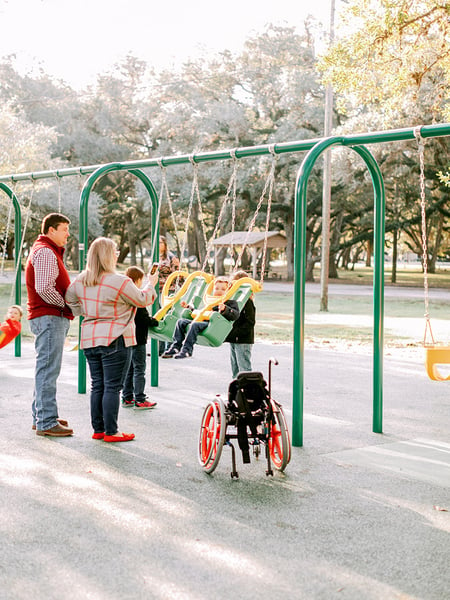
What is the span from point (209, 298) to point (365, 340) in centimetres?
757

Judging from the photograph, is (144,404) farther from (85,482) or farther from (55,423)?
(85,482)

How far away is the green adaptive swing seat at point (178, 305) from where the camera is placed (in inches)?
289

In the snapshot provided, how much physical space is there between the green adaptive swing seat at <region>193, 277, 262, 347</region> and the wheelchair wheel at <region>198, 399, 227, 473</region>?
1457 millimetres

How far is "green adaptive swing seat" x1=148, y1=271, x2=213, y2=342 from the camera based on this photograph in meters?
7.33

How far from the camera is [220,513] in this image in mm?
4246

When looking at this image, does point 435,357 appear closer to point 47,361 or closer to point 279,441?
point 279,441

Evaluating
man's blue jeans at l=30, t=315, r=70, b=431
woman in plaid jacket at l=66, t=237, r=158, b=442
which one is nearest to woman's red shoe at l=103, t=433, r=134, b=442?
woman in plaid jacket at l=66, t=237, r=158, b=442

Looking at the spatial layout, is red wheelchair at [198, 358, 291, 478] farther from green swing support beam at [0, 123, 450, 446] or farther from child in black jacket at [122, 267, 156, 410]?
child in black jacket at [122, 267, 156, 410]

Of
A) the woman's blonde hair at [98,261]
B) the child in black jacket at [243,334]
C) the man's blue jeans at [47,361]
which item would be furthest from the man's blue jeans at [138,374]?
the woman's blonde hair at [98,261]

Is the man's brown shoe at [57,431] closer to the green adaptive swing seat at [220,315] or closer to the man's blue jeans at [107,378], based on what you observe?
the man's blue jeans at [107,378]

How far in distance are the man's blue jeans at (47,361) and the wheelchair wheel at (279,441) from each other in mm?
1968

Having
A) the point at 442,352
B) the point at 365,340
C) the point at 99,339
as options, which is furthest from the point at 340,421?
the point at 365,340

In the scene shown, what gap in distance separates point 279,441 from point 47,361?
2113 mm

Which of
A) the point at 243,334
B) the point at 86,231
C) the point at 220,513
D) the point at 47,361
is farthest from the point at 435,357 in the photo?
the point at 86,231
